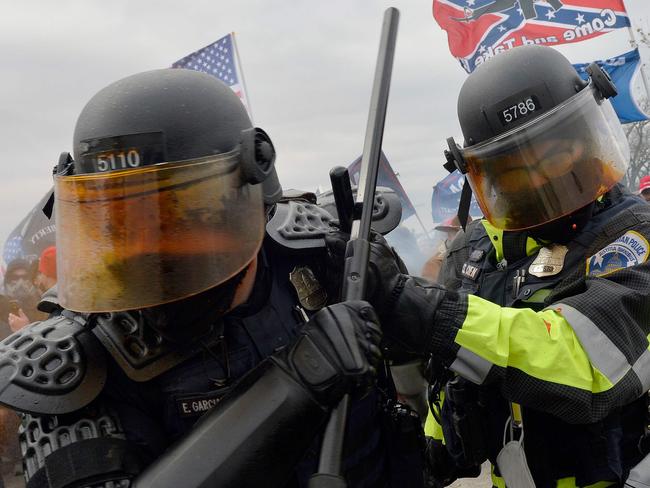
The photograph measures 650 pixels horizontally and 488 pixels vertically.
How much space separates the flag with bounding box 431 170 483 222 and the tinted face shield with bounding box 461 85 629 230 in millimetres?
7148

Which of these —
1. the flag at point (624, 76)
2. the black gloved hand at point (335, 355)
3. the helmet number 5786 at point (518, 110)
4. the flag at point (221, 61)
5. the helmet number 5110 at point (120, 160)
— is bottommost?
the flag at point (624, 76)

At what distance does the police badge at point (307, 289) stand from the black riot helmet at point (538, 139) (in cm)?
96

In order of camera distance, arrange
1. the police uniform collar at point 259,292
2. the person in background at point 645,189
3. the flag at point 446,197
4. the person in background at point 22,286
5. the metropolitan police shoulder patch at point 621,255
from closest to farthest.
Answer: the police uniform collar at point 259,292 < the metropolitan police shoulder patch at point 621,255 < the person in background at point 22,286 < the person in background at point 645,189 < the flag at point 446,197

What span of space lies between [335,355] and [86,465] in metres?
0.59

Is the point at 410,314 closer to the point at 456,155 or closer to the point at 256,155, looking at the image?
the point at 256,155

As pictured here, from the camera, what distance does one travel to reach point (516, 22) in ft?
17.6

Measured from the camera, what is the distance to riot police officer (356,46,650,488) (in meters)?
1.72

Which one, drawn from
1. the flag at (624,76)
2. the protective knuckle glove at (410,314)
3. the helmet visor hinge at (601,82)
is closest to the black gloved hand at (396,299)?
the protective knuckle glove at (410,314)

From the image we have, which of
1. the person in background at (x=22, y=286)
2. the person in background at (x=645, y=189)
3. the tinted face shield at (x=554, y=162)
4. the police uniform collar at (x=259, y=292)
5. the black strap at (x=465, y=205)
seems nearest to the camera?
the police uniform collar at (x=259, y=292)

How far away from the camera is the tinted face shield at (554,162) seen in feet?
7.00

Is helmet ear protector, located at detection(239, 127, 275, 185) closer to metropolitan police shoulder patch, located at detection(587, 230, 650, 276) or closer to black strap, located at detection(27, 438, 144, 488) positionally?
black strap, located at detection(27, 438, 144, 488)

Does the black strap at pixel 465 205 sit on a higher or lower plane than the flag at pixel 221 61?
lower

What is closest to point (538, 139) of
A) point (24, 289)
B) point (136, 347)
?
point (136, 347)

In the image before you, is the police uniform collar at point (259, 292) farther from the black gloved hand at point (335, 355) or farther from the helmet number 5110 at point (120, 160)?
the helmet number 5110 at point (120, 160)
